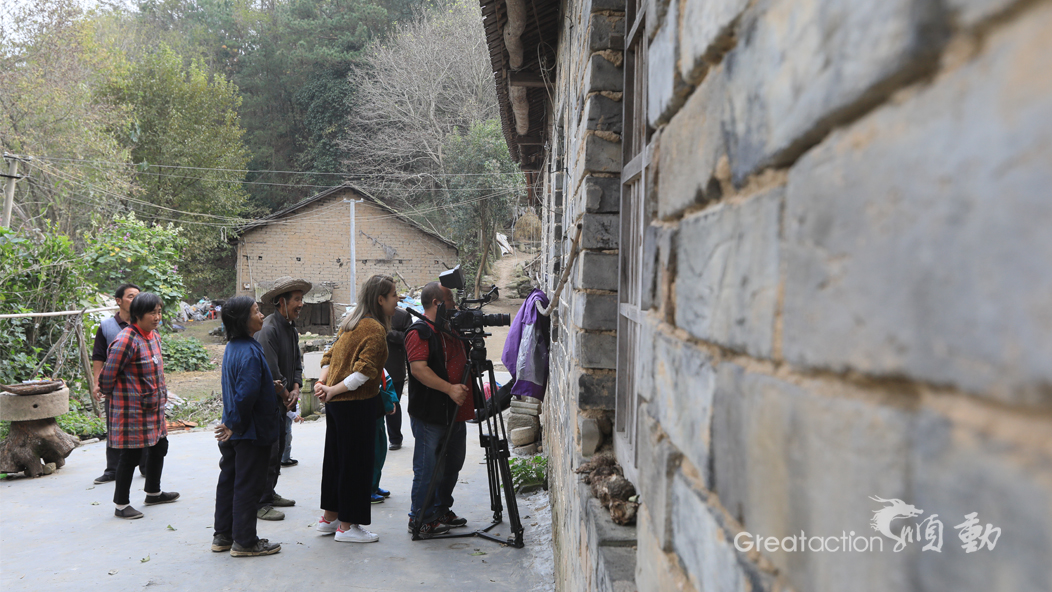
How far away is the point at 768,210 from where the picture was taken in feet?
2.10

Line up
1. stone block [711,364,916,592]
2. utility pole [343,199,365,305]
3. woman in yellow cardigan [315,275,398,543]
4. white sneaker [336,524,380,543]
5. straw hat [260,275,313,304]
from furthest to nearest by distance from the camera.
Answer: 1. utility pole [343,199,365,305]
2. straw hat [260,275,313,304]
3. white sneaker [336,524,380,543]
4. woman in yellow cardigan [315,275,398,543]
5. stone block [711,364,916,592]

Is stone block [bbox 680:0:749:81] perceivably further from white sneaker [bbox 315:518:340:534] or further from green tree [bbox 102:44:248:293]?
green tree [bbox 102:44:248:293]

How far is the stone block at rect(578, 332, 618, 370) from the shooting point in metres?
2.47

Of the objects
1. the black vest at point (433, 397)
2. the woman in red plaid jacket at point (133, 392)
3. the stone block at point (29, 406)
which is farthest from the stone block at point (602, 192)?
the stone block at point (29, 406)

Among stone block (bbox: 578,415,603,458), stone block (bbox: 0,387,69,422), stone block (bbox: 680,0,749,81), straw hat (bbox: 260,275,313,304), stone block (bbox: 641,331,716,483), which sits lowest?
stone block (bbox: 0,387,69,422)

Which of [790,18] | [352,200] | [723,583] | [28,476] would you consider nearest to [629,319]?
[723,583]

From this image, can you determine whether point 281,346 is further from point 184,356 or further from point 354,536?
point 184,356

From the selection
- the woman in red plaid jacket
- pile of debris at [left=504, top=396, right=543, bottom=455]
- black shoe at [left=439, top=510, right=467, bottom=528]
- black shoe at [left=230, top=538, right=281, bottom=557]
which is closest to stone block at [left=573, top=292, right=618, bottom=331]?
black shoe at [left=439, top=510, right=467, bottom=528]

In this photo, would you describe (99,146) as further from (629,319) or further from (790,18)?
(790,18)

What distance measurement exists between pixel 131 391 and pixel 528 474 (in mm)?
3088

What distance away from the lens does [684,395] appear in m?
0.92

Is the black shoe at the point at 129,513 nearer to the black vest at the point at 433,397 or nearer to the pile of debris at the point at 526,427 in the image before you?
the black vest at the point at 433,397

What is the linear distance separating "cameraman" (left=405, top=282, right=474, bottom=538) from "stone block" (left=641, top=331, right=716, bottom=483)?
3.21 meters

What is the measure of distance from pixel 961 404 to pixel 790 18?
14.5 inches
